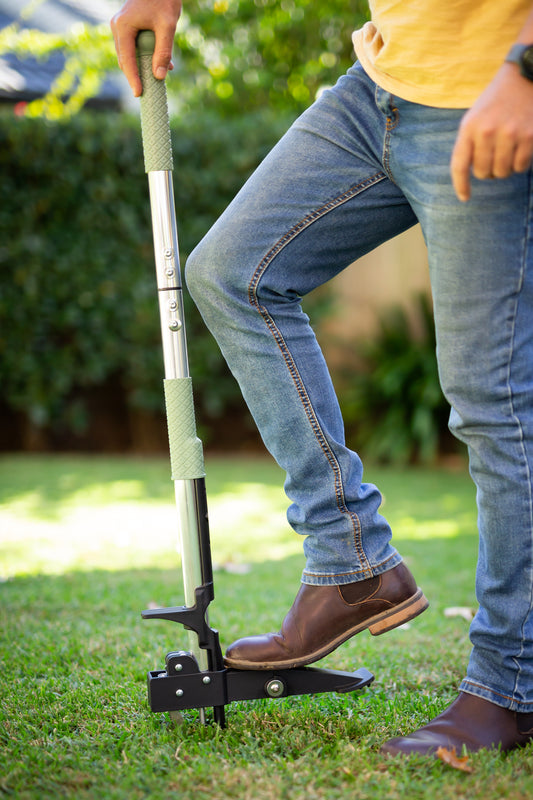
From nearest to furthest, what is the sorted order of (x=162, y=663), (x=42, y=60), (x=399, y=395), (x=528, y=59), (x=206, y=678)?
(x=528, y=59) < (x=206, y=678) < (x=162, y=663) < (x=42, y=60) < (x=399, y=395)

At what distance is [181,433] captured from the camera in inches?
61.2

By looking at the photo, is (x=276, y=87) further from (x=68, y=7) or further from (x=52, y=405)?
(x=52, y=405)

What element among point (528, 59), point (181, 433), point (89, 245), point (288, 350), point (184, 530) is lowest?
point (184, 530)

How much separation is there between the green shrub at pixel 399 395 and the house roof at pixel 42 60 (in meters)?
3.89

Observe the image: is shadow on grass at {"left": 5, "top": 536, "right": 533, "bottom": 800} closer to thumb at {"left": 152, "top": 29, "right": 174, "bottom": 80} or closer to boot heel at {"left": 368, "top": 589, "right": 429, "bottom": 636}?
boot heel at {"left": 368, "top": 589, "right": 429, "bottom": 636}

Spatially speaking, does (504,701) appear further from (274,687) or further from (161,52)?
(161,52)

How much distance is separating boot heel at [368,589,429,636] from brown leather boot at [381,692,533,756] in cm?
18

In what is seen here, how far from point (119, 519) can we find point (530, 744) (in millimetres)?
3277

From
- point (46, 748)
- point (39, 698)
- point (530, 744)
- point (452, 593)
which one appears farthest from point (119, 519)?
point (530, 744)

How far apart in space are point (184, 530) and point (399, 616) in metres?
0.46

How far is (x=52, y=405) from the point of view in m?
6.83

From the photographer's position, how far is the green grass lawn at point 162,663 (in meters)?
1.29

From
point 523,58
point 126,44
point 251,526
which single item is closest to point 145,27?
point 126,44

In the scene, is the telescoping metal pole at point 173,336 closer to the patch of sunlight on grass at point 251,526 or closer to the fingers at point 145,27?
the fingers at point 145,27
